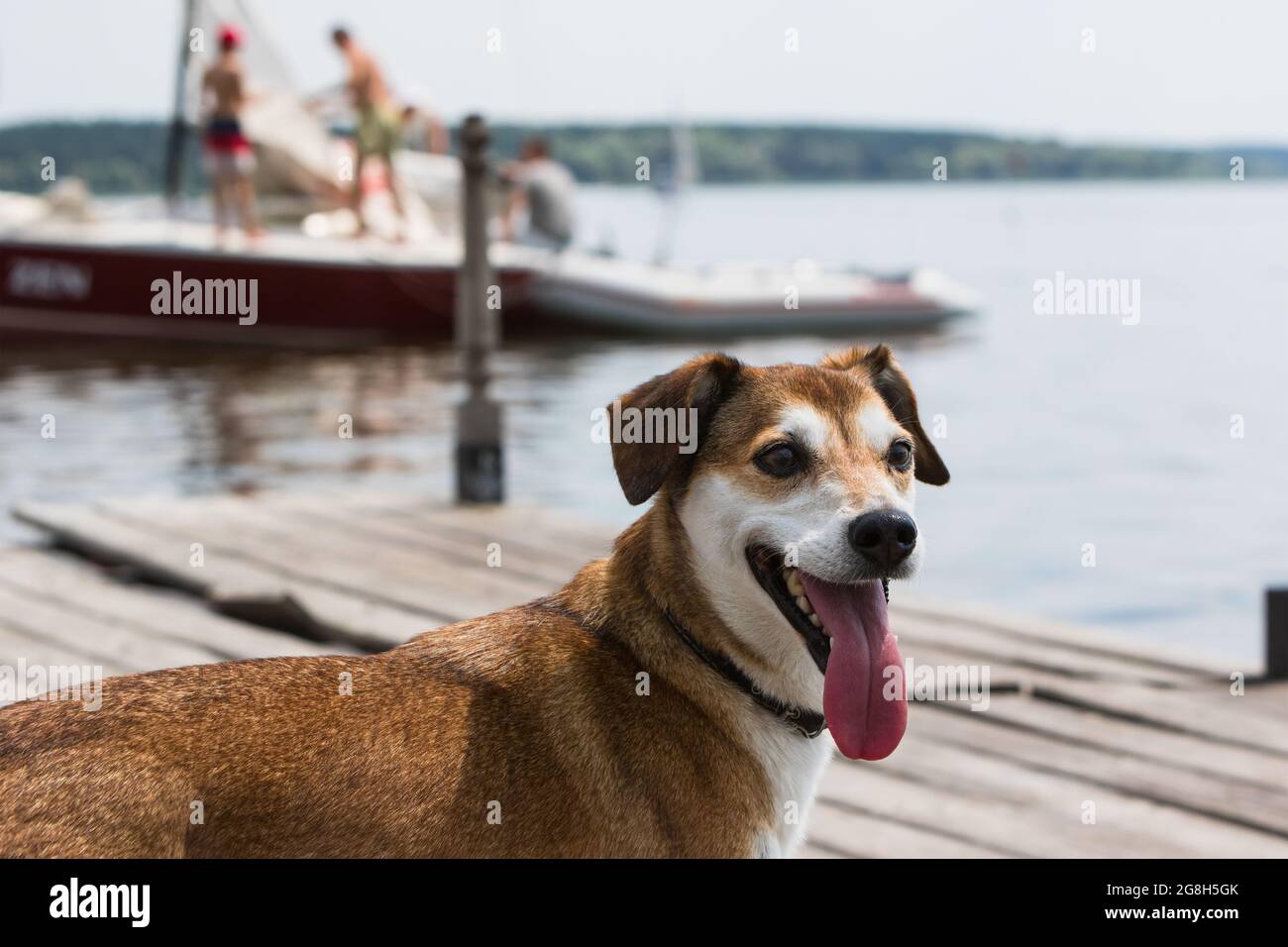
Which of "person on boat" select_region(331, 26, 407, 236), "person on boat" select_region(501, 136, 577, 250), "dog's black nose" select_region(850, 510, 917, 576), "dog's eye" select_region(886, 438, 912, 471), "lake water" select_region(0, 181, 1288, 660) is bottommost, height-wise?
"lake water" select_region(0, 181, 1288, 660)

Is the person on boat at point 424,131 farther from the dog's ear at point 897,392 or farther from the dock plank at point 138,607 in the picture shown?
the dog's ear at point 897,392

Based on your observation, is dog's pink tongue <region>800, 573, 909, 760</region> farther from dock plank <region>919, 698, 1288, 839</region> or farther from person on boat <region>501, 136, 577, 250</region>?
person on boat <region>501, 136, 577, 250</region>

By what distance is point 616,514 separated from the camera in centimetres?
1310

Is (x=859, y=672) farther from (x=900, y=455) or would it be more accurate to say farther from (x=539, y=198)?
(x=539, y=198)

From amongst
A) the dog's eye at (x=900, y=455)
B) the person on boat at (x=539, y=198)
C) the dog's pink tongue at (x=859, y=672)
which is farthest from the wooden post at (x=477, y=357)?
the person on boat at (x=539, y=198)

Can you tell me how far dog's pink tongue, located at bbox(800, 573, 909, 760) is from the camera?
305 cm

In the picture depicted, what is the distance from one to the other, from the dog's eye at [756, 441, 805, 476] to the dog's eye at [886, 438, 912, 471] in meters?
0.22

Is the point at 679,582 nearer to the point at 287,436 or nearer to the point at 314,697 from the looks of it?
the point at 314,697

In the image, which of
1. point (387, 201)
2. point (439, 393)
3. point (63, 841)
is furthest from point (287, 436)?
point (63, 841)

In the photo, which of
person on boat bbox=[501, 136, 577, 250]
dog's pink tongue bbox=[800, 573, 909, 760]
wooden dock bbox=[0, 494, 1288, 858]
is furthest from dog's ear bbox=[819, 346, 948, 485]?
person on boat bbox=[501, 136, 577, 250]

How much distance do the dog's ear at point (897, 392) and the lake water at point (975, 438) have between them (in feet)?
11.3

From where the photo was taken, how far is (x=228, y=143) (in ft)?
66.8

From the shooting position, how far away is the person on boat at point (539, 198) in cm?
2291

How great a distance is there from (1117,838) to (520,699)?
1.99m
